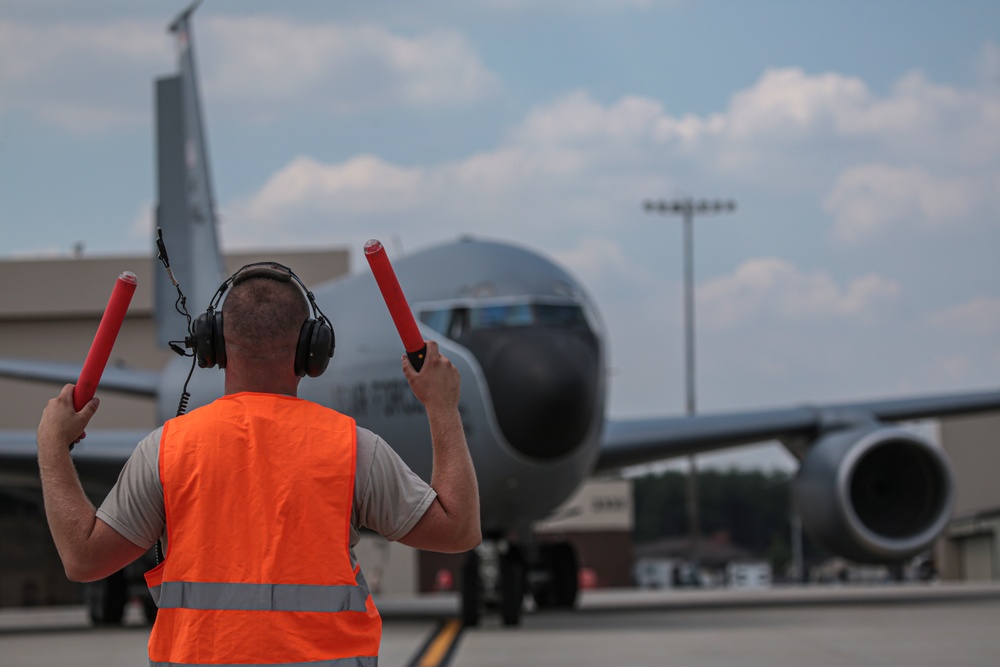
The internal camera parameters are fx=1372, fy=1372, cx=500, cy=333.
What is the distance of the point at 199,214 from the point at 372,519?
14.7m

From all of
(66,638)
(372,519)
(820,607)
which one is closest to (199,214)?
(66,638)

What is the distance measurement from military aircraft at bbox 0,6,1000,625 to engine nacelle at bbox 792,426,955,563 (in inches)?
0.5

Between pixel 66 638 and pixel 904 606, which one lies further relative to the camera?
pixel 904 606

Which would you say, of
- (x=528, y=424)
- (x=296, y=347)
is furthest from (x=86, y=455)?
(x=296, y=347)

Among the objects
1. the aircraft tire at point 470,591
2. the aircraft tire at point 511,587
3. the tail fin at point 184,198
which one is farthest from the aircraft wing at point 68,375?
the aircraft tire at point 511,587

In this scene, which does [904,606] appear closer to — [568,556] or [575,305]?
[568,556]

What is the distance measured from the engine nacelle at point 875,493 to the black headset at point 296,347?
10.8 meters

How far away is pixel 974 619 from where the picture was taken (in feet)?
37.8

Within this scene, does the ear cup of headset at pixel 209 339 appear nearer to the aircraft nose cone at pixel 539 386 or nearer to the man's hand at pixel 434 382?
the man's hand at pixel 434 382

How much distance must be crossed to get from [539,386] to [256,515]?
774 cm

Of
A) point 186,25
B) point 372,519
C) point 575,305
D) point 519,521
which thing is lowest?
point 519,521

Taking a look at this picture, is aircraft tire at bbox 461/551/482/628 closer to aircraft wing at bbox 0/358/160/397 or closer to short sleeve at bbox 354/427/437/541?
aircraft wing at bbox 0/358/160/397

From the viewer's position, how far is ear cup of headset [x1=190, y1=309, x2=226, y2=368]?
229 centimetres

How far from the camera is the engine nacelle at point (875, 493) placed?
1249cm
